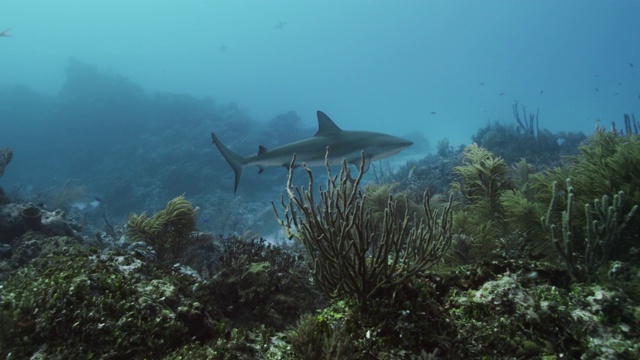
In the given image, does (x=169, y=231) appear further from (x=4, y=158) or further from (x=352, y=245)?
(x=4, y=158)

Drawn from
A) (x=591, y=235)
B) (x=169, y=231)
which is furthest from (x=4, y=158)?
(x=591, y=235)

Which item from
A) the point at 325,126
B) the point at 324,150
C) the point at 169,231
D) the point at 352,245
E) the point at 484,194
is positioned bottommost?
the point at 484,194

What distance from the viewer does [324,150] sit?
7.93 m

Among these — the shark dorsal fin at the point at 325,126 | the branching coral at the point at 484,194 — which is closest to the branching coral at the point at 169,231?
the shark dorsal fin at the point at 325,126

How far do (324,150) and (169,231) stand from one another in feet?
13.2

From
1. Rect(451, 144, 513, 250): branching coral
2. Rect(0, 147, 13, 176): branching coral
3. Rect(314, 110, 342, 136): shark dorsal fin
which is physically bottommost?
Rect(451, 144, 513, 250): branching coral

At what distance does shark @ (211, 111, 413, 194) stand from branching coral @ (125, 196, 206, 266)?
203cm

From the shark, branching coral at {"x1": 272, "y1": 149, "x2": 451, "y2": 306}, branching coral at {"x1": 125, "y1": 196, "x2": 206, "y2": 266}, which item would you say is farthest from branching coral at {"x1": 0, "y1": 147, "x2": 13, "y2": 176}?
branching coral at {"x1": 272, "y1": 149, "x2": 451, "y2": 306}

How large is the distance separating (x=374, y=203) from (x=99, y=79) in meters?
56.6

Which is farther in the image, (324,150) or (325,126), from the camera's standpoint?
(325,126)

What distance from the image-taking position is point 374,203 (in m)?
7.20

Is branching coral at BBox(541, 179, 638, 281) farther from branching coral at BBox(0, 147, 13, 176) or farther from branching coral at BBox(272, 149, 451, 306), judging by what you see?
branching coral at BBox(0, 147, 13, 176)

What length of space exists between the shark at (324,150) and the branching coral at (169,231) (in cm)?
203

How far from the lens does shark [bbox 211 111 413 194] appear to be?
7789mm
